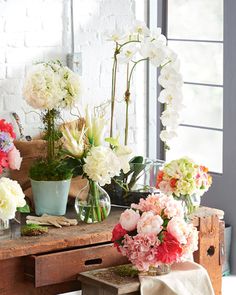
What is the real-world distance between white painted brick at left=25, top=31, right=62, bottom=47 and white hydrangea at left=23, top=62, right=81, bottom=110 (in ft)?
1.34

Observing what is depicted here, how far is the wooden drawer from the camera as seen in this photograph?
12.1 feet

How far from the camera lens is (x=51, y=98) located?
401 centimetres

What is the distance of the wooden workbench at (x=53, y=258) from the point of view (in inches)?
145

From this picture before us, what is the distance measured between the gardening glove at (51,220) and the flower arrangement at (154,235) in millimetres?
334

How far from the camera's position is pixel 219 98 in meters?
6.34

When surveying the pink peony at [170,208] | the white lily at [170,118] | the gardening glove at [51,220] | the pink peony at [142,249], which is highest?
the white lily at [170,118]

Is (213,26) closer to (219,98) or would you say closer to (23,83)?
(219,98)

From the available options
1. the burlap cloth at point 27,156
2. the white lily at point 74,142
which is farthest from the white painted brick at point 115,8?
the white lily at point 74,142

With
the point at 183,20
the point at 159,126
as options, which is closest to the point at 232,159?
the point at 159,126

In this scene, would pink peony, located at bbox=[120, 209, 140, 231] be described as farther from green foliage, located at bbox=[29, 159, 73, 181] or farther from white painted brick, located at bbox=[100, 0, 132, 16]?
white painted brick, located at bbox=[100, 0, 132, 16]

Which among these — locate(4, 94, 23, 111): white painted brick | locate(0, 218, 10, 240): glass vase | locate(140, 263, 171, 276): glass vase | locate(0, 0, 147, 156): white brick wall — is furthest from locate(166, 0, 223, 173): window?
locate(0, 218, 10, 240): glass vase

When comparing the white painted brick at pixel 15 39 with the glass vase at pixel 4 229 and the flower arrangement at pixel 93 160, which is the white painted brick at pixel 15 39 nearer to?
the flower arrangement at pixel 93 160

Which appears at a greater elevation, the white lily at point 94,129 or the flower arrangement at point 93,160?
the white lily at point 94,129

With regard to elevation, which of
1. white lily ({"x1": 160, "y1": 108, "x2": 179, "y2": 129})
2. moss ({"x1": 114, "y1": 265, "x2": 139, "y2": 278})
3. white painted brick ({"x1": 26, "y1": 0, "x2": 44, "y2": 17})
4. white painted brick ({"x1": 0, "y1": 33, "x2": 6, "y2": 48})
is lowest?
moss ({"x1": 114, "y1": 265, "x2": 139, "y2": 278})
